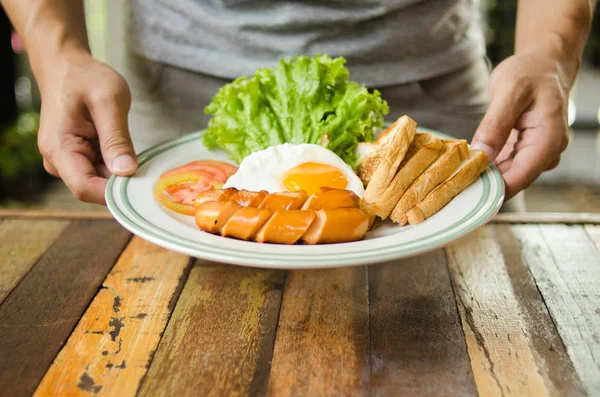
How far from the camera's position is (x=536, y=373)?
151 centimetres

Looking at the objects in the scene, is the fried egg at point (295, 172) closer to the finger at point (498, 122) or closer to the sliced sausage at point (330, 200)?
the sliced sausage at point (330, 200)

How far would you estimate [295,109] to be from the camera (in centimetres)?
243

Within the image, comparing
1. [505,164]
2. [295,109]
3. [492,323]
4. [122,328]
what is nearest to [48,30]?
[295,109]

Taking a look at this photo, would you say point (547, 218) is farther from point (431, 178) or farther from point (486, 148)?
point (431, 178)

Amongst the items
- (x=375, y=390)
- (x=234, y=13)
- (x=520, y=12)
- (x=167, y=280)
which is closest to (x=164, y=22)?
(x=234, y=13)

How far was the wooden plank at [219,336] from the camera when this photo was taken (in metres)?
1.48

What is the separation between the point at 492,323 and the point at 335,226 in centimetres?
50

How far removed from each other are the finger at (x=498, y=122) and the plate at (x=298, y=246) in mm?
79

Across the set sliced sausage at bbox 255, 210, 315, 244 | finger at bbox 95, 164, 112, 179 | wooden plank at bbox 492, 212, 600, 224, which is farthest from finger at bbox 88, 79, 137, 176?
wooden plank at bbox 492, 212, 600, 224

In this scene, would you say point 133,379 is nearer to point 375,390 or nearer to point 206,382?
point 206,382

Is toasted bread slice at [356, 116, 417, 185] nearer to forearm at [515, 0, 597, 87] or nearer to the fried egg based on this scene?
Answer: the fried egg

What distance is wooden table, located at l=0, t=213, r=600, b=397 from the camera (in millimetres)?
1494

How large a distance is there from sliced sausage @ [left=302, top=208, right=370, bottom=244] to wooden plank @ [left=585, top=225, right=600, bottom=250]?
3.27ft

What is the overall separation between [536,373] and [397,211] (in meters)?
0.62
